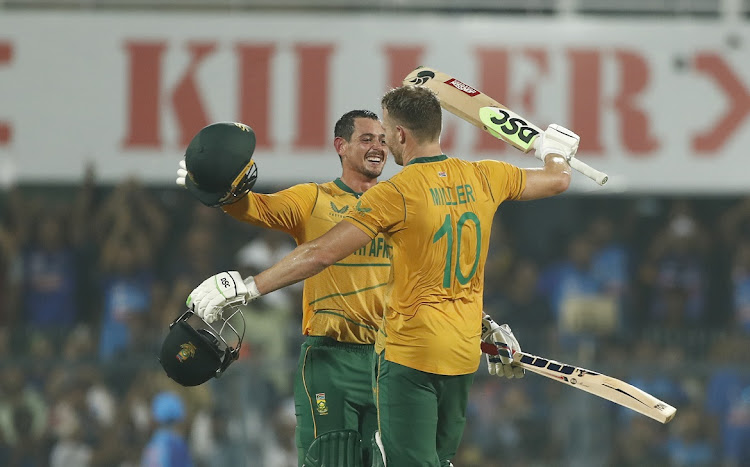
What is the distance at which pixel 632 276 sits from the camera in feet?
42.7

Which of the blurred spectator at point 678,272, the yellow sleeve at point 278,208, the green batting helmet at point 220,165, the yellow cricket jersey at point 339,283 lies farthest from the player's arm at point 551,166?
the blurred spectator at point 678,272

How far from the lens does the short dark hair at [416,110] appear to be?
233 inches

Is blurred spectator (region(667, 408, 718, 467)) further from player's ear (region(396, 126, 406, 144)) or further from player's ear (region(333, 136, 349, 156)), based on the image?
player's ear (region(396, 126, 406, 144))

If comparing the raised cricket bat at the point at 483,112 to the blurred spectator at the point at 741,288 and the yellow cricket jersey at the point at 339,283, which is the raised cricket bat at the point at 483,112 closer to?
the yellow cricket jersey at the point at 339,283

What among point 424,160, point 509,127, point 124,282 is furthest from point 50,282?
point 424,160

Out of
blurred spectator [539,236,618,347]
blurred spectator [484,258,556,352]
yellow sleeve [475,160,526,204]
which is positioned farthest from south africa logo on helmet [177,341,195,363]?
blurred spectator [539,236,618,347]

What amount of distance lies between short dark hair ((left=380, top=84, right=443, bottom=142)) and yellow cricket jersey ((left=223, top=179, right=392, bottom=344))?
1.05 m

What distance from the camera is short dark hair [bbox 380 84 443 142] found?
5.93 meters

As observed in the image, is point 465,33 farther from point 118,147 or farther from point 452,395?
point 452,395

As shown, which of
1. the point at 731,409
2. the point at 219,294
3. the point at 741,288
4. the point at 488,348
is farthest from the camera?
the point at 741,288

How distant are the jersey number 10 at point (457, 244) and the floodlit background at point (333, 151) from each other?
6.05m

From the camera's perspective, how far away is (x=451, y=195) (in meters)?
5.87

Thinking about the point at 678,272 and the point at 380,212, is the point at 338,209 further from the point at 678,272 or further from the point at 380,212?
the point at 678,272

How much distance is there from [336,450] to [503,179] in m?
1.78
